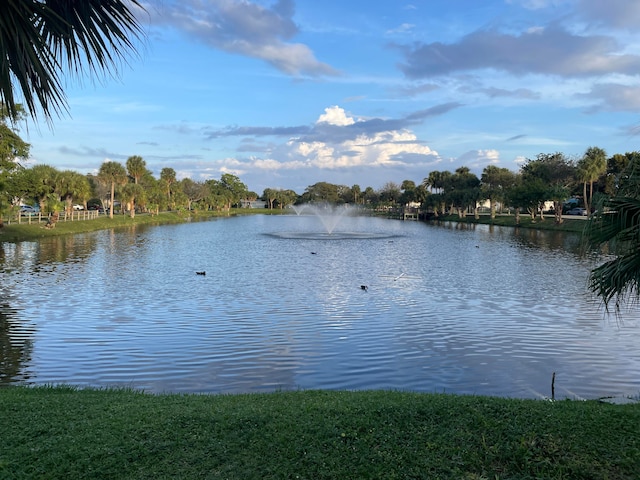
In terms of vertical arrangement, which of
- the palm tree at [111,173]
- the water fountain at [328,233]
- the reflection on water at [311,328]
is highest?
the palm tree at [111,173]

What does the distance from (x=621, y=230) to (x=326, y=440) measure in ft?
15.0

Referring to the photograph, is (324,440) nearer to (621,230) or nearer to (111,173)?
(621,230)

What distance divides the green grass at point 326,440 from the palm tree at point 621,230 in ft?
5.81

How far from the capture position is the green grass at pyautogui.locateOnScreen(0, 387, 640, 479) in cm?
504

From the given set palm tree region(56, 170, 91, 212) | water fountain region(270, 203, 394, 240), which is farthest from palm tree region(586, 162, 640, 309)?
palm tree region(56, 170, 91, 212)

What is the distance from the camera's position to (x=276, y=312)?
59.5 feet

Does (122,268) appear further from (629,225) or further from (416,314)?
(629,225)

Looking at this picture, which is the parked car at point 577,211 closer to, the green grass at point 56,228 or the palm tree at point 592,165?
the palm tree at point 592,165

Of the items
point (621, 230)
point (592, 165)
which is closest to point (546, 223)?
point (592, 165)

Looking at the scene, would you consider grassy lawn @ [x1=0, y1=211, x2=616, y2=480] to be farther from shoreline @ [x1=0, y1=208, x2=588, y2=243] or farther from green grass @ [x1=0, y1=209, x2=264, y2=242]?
green grass @ [x1=0, y1=209, x2=264, y2=242]

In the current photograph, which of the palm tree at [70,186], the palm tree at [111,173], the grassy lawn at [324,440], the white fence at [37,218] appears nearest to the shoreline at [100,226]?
Answer: the white fence at [37,218]

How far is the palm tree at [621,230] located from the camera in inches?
254

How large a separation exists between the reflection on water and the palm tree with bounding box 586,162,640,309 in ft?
14.2

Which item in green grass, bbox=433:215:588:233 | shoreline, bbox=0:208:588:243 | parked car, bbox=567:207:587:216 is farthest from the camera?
parked car, bbox=567:207:587:216
